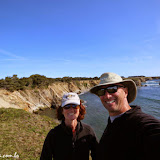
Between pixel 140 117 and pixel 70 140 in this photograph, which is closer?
pixel 140 117

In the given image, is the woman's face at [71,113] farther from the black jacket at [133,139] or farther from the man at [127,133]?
the black jacket at [133,139]

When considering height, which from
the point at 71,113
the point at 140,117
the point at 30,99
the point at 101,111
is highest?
the point at 140,117

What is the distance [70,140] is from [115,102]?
140cm

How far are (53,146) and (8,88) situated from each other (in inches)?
925

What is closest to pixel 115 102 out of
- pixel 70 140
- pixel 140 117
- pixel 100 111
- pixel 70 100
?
pixel 140 117

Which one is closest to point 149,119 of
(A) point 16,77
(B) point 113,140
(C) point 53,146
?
(B) point 113,140

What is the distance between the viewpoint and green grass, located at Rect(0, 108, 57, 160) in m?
5.90

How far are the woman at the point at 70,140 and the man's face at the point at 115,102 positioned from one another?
0.90 meters

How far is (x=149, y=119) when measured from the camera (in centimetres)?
149

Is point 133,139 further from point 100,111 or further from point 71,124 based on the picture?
point 100,111

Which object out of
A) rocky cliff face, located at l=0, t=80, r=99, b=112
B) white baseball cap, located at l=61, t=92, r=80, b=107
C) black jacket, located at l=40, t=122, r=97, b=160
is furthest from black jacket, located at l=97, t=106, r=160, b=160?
rocky cliff face, located at l=0, t=80, r=99, b=112

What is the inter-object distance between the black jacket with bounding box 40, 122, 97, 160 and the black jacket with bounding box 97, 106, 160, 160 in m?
0.82

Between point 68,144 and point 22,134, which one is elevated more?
point 68,144

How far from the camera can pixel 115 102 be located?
208cm
